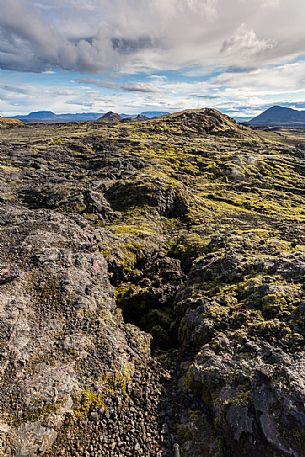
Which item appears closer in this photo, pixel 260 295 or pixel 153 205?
pixel 260 295

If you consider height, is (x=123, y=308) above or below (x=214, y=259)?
below

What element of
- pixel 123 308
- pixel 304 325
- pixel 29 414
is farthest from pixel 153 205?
pixel 29 414

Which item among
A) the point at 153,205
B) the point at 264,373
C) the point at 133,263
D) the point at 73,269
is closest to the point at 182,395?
the point at 264,373

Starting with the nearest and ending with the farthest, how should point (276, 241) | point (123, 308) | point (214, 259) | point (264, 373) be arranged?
1. point (264, 373)
2. point (123, 308)
3. point (214, 259)
4. point (276, 241)

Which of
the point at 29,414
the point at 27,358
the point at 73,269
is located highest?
the point at 73,269

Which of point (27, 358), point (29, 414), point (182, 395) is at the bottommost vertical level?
point (182, 395)

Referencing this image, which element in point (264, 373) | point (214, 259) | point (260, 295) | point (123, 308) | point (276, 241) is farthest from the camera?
point (276, 241)

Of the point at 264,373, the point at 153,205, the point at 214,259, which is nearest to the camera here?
the point at 264,373

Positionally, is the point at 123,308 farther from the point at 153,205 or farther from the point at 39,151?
the point at 39,151

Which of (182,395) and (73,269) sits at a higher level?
(73,269)

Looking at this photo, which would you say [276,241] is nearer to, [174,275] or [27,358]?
[174,275]

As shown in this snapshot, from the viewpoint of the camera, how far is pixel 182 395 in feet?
75.6

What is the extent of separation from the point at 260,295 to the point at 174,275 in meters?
12.0

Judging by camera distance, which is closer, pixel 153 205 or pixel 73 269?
pixel 73 269
